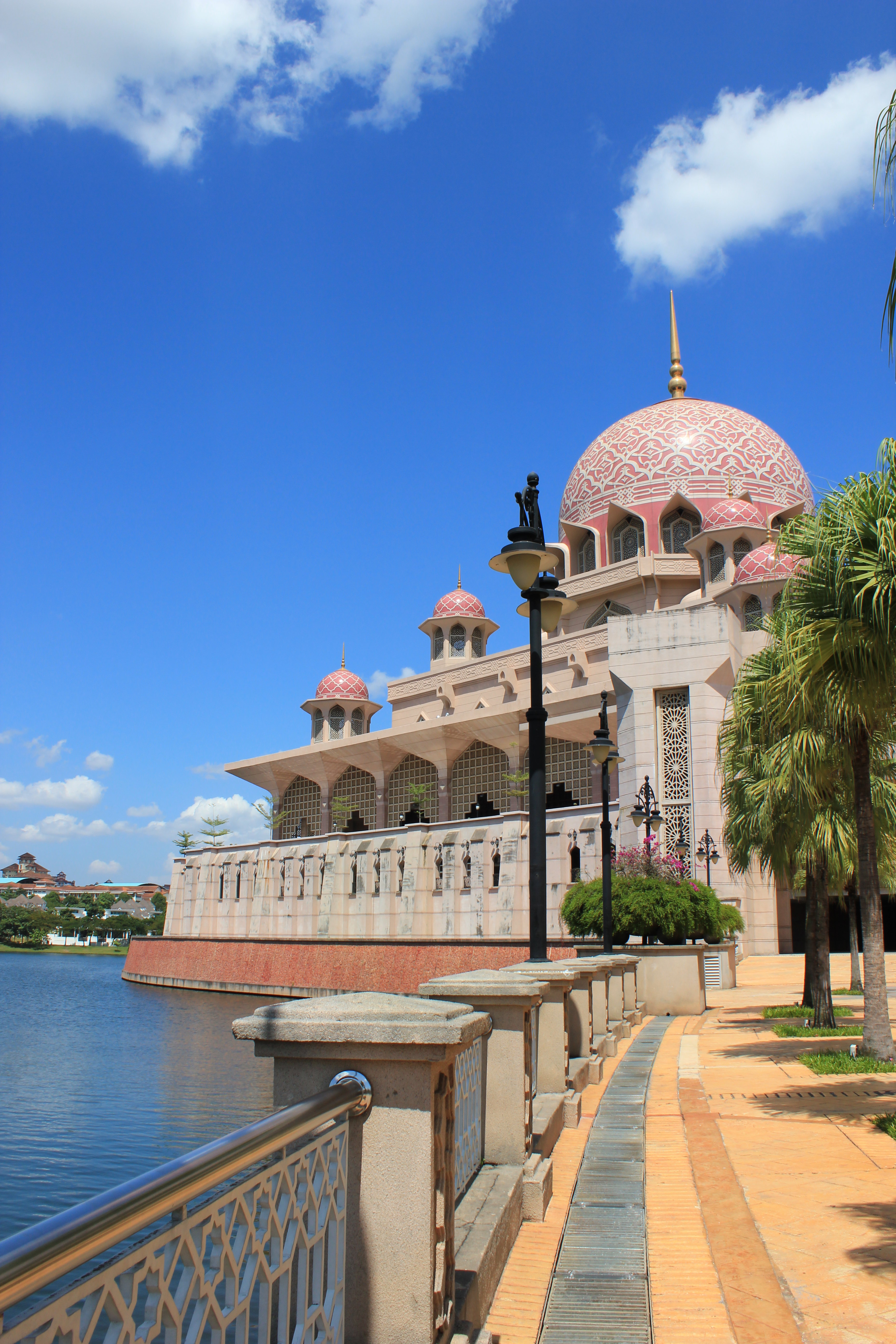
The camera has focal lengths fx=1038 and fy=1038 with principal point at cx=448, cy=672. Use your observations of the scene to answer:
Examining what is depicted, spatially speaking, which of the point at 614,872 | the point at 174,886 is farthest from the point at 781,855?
A: the point at 174,886

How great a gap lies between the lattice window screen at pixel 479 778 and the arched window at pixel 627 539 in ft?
33.0

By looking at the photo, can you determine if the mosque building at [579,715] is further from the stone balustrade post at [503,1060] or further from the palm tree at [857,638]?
the stone balustrade post at [503,1060]

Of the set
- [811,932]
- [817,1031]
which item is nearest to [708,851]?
[811,932]

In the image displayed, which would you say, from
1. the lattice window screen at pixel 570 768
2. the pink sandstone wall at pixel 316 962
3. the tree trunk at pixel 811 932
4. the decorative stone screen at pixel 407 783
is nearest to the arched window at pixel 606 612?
the lattice window screen at pixel 570 768

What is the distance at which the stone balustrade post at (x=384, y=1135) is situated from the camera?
3092 millimetres

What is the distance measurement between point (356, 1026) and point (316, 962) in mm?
31863

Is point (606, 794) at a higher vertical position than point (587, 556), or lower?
lower

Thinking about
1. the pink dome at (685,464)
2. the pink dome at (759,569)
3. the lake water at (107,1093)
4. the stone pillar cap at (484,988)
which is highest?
the pink dome at (685,464)

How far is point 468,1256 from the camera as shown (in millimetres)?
4016

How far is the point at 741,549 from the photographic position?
3906cm

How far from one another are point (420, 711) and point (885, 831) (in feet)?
111

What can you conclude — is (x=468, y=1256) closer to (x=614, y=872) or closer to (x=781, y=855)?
(x=781, y=855)

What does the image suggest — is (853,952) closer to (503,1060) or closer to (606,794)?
(606,794)

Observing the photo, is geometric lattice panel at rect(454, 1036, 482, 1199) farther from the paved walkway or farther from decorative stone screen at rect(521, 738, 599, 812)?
decorative stone screen at rect(521, 738, 599, 812)
